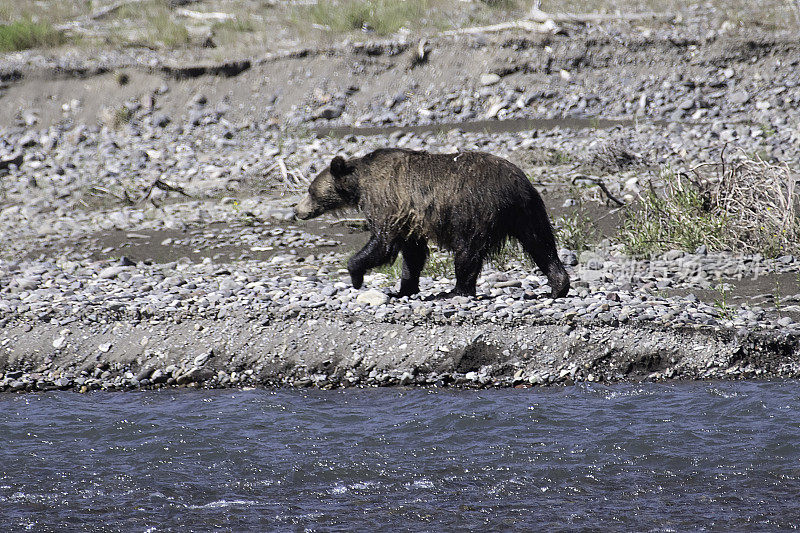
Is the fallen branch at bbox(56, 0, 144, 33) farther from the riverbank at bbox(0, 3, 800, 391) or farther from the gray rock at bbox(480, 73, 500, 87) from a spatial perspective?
the gray rock at bbox(480, 73, 500, 87)

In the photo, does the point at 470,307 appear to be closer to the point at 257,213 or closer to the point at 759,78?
the point at 257,213

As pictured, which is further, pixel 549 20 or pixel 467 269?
pixel 549 20

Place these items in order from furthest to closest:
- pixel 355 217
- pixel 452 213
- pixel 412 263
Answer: pixel 355 217, pixel 412 263, pixel 452 213

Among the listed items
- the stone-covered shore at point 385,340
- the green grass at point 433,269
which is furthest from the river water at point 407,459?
the green grass at point 433,269

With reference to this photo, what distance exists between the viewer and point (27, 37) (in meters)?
18.8

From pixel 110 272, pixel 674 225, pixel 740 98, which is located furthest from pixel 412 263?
pixel 740 98

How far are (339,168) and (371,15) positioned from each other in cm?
1204

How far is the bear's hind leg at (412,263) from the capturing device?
276 inches

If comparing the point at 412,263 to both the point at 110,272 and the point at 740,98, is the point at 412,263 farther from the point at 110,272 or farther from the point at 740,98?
the point at 740,98

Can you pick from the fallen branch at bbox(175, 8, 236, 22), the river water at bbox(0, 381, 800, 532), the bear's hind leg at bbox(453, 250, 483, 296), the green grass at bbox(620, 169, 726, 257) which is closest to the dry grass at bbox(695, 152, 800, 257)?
the green grass at bbox(620, 169, 726, 257)

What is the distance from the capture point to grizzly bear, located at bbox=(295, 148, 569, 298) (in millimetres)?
6500

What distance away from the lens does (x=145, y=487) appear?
4.78 meters

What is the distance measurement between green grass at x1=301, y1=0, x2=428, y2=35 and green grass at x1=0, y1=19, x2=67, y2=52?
16.2 ft

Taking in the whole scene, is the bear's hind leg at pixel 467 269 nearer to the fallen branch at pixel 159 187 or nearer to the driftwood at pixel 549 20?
the fallen branch at pixel 159 187
